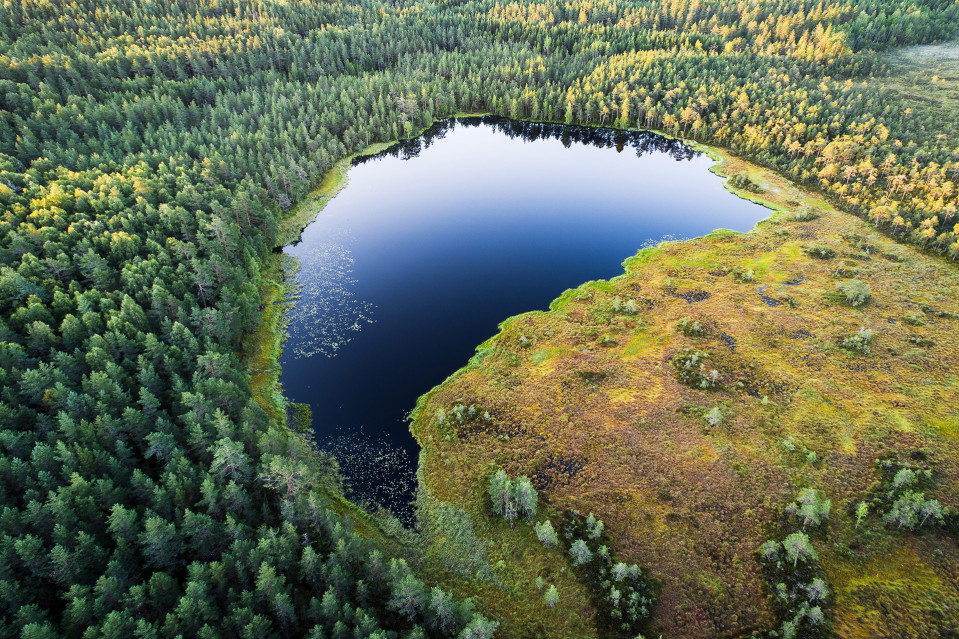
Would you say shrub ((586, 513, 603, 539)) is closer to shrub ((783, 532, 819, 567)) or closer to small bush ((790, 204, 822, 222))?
shrub ((783, 532, 819, 567))

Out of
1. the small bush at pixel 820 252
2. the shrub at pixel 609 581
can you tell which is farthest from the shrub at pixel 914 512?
the small bush at pixel 820 252

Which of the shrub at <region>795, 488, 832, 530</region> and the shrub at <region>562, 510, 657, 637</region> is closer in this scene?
the shrub at <region>562, 510, 657, 637</region>

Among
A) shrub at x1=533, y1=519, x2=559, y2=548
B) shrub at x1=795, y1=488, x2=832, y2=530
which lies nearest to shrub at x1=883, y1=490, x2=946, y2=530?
shrub at x1=795, y1=488, x2=832, y2=530

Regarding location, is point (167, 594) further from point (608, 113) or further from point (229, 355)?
point (608, 113)

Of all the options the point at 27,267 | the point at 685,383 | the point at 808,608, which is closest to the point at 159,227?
the point at 27,267

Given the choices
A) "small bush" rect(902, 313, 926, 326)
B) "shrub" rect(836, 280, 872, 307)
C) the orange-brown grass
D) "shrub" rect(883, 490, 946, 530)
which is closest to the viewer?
the orange-brown grass

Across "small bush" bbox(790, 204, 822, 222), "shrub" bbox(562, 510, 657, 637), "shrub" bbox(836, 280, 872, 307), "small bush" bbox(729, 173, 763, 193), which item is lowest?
"shrub" bbox(562, 510, 657, 637)

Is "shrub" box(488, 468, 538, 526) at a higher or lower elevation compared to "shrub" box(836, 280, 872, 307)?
lower
